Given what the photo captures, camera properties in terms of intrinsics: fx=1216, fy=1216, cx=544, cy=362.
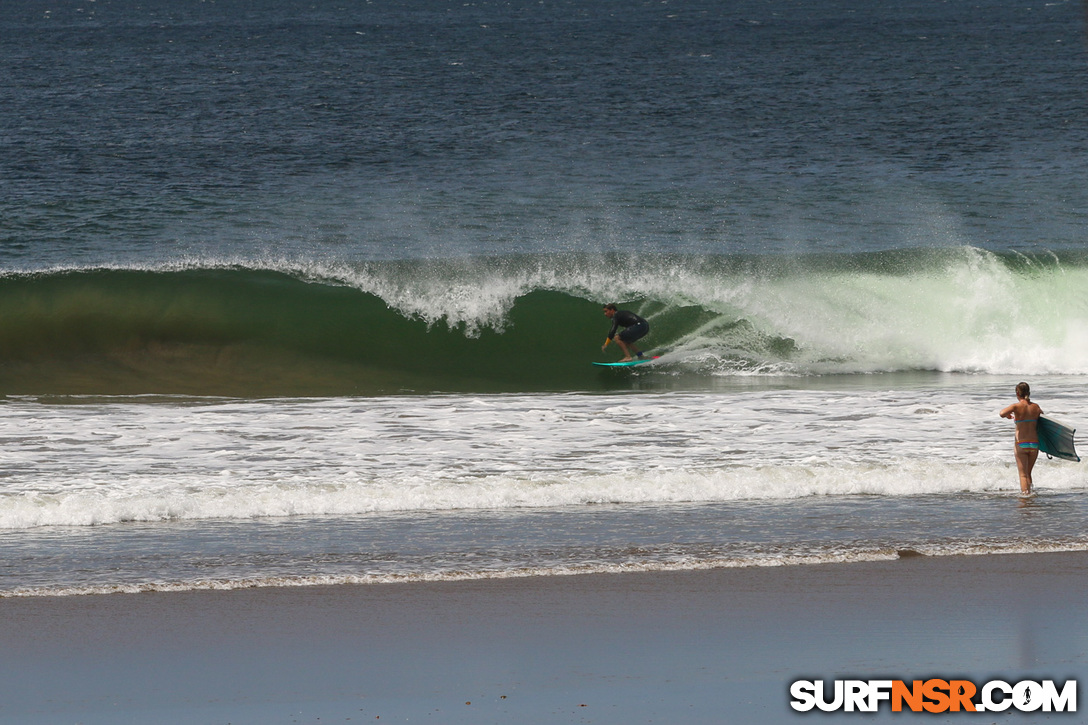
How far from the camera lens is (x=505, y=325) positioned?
18.7 meters

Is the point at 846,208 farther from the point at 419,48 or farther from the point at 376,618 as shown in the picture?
the point at 419,48

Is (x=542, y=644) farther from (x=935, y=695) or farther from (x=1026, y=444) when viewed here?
(x=1026, y=444)

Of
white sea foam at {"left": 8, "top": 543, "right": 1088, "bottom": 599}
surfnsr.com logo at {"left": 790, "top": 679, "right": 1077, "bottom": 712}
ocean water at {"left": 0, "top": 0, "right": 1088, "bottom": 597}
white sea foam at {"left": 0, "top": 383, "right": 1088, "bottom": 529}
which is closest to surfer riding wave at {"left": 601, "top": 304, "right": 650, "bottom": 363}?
ocean water at {"left": 0, "top": 0, "right": 1088, "bottom": 597}

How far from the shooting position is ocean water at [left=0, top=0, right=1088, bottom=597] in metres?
8.36

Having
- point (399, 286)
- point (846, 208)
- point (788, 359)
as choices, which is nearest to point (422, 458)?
point (788, 359)

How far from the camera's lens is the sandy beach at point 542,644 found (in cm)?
520

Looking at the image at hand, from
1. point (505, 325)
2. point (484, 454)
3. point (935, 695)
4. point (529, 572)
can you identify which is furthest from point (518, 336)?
point (935, 695)

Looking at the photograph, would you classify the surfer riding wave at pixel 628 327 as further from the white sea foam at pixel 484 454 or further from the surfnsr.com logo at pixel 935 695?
the surfnsr.com logo at pixel 935 695

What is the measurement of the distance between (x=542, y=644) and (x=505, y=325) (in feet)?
42.2

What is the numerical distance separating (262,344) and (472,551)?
11050 mm

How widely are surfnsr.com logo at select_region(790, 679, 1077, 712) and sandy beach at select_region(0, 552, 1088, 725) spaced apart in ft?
0.28

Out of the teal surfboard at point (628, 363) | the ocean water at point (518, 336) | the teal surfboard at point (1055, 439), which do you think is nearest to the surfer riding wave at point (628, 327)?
the teal surfboard at point (628, 363)

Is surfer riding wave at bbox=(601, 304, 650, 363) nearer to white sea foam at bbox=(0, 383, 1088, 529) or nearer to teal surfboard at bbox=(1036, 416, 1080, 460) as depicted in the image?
white sea foam at bbox=(0, 383, 1088, 529)

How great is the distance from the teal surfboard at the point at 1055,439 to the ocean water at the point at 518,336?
324 millimetres
